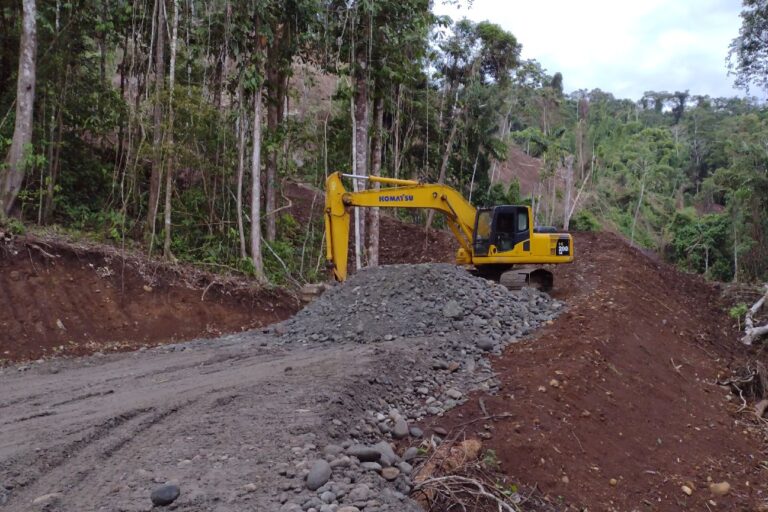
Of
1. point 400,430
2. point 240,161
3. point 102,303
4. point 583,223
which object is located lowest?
point 400,430

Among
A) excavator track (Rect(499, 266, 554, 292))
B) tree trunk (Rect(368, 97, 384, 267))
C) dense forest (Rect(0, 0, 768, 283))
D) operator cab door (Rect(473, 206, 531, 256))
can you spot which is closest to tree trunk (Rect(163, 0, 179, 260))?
dense forest (Rect(0, 0, 768, 283))

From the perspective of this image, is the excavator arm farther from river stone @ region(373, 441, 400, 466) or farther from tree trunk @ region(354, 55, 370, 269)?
river stone @ region(373, 441, 400, 466)

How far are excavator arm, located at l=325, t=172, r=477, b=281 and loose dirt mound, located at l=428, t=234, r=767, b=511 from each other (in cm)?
252

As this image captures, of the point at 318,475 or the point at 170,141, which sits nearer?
the point at 318,475

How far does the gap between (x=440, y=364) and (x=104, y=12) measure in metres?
10.1

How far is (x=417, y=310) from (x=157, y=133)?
610 cm

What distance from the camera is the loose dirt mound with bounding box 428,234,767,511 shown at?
5.09 meters

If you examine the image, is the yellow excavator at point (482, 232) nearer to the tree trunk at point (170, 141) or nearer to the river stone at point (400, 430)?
the tree trunk at point (170, 141)

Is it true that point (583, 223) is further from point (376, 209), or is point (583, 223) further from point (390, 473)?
point (390, 473)

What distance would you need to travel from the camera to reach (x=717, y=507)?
17.6ft

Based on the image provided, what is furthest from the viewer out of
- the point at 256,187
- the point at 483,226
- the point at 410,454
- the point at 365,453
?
the point at 256,187

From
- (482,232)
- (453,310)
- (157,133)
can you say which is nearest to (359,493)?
(453,310)

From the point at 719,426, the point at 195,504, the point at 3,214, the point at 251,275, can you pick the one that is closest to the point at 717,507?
the point at 719,426

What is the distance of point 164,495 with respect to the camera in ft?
11.7
